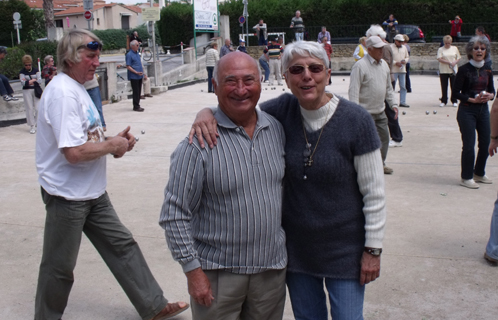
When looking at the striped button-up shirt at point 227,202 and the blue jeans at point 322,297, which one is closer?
the striped button-up shirt at point 227,202

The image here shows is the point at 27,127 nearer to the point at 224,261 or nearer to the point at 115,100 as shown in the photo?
the point at 115,100

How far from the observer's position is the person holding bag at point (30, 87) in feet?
35.4

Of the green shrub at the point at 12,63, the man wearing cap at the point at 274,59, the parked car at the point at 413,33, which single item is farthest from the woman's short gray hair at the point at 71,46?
the parked car at the point at 413,33

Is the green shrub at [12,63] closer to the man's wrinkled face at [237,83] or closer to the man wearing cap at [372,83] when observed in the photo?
the man wearing cap at [372,83]

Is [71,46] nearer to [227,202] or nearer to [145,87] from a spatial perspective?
[227,202]

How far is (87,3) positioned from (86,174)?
48.2 feet

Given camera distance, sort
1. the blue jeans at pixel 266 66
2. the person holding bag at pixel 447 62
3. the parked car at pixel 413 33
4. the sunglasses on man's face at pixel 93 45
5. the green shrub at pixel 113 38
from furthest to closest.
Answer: the green shrub at pixel 113 38, the parked car at pixel 413 33, the blue jeans at pixel 266 66, the person holding bag at pixel 447 62, the sunglasses on man's face at pixel 93 45

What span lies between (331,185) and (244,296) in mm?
647

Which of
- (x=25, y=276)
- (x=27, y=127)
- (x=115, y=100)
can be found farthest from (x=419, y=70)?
(x=25, y=276)

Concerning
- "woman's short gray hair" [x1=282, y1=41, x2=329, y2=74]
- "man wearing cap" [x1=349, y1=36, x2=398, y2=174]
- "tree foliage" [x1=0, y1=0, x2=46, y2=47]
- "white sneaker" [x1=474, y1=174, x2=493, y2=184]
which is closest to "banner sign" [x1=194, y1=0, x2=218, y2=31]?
"man wearing cap" [x1=349, y1=36, x2=398, y2=174]

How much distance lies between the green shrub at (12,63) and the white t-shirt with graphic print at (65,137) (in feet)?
62.6

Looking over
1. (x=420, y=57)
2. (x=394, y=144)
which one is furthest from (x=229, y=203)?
(x=420, y=57)

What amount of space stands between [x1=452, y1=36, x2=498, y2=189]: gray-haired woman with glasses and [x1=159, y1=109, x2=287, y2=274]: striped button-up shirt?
464 centimetres

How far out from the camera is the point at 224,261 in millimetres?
2326
